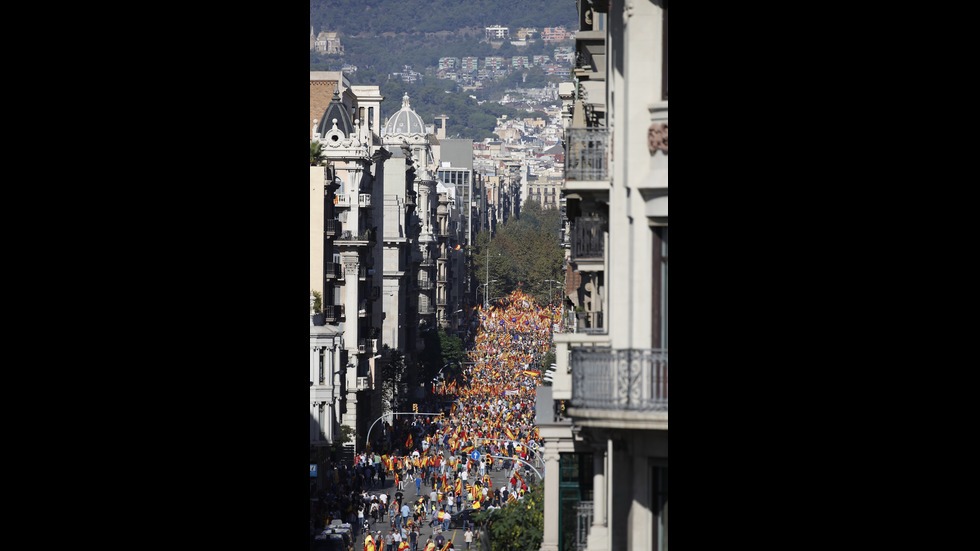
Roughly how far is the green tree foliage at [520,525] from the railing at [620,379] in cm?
2294

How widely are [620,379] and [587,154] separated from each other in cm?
380

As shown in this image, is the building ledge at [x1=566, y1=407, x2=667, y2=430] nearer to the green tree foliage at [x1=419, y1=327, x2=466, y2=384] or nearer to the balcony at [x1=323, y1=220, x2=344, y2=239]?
the balcony at [x1=323, y1=220, x2=344, y2=239]

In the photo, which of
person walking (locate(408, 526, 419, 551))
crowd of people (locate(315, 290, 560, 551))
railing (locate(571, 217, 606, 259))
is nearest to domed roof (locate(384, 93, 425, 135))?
crowd of people (locate(315, 290, 560, 551))

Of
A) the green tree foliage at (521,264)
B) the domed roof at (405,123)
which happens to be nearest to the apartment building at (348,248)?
the green tree foliage at (521,264)

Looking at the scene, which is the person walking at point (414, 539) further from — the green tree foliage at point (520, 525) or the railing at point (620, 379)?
the railing at point (620, 379)

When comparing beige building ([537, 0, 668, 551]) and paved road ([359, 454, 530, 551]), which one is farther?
paved road ([359, 454, 530, 551])

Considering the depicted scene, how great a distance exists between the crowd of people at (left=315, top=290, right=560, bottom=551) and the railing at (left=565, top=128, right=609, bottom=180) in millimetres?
25828

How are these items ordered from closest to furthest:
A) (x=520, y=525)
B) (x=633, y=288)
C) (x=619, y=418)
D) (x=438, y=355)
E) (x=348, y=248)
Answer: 1. (x=619, y=418)
2. (x=633, y=288)
3. (x=520, y=525)
4. (x=348, y=248)
5. (x=438, y=355)

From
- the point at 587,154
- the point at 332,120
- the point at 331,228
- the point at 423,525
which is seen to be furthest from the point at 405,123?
the point at 587,154

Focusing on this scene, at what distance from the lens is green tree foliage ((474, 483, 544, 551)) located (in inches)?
1463

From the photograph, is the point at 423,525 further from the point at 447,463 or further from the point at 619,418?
the point at 619,418

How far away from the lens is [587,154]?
16516 millimetres
